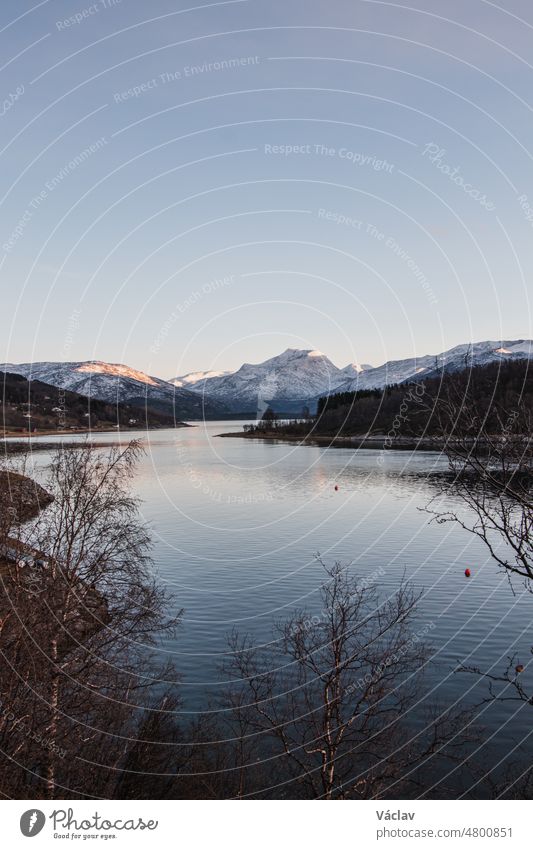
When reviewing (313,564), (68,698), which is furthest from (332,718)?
(313,564)

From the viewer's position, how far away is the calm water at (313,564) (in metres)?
38.1

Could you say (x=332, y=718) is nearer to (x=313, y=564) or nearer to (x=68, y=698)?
(x=68, y=698)

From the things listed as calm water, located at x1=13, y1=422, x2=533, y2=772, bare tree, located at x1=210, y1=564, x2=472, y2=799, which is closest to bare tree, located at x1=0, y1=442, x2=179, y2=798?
calm water, located at x1=13, y1=422, x2=533, y2=772

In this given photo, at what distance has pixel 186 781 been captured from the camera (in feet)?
83.4

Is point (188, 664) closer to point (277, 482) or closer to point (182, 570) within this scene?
point (182, 570)

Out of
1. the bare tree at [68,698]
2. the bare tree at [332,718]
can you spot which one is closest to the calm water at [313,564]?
the bare tree at [332,718]

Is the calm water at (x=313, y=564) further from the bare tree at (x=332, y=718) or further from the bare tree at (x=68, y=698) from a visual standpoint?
the bare tree at (x=68, y=698)

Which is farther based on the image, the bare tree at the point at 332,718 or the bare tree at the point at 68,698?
the bare tree at the point at 332,718

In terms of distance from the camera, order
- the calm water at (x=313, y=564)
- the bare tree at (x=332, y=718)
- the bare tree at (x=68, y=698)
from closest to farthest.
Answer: the bare tree at (x=68, y=698)
the bare tree at (x=332, y=718)
the calm water at (x=313, y=564)

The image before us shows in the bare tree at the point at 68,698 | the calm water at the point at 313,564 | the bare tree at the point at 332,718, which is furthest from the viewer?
the calm water at the point at 313,564

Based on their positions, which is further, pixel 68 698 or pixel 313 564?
pixel 313 564

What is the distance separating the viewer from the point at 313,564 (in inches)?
2292

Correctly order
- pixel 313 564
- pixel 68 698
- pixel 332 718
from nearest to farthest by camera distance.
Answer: pixel 332 718 → pixel 68 698 → pixel 313 564
